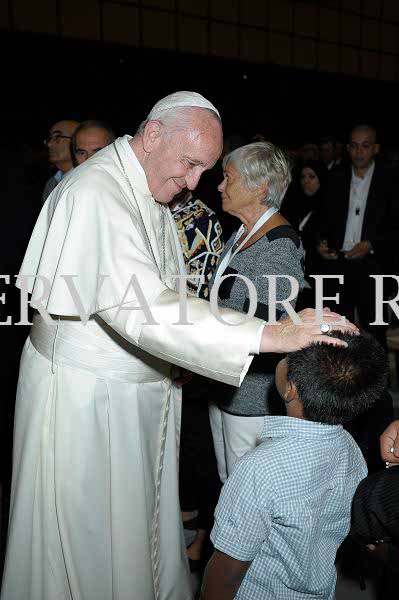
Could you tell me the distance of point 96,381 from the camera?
74.9 inches

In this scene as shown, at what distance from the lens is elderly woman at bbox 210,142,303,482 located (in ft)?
7.95

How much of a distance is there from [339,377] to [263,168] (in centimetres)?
125

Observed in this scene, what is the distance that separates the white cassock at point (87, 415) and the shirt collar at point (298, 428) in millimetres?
410

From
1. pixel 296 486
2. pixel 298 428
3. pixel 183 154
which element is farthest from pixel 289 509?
pixel 183 154

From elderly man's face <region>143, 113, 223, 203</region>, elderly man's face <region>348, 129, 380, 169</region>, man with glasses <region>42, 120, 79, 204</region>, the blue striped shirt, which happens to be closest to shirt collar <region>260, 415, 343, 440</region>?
the blue striped shirt

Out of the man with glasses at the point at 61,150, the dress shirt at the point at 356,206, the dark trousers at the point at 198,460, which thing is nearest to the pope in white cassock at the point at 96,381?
the dark trousers at the point at 198,460

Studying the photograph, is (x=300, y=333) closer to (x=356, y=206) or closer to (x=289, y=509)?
(x=289, y=509)

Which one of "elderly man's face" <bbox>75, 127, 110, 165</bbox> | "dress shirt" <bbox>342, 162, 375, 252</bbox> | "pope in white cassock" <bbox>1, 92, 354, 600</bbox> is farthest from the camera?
"dress shirt" <bbox>342, 162, 375, 252</bbox>

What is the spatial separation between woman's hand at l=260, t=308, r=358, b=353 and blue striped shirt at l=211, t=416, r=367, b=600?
18 centimetres

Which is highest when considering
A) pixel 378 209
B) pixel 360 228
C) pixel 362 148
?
pixel 362 148

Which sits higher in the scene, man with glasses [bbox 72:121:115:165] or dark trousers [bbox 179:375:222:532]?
man with glasses [bbox 72:121:115:165]

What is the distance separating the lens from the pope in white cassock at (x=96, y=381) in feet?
5.83

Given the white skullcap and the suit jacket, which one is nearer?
the white skullcap

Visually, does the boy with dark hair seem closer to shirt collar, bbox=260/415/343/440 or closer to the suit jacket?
shirt collar, bbox=260/415/343/440
